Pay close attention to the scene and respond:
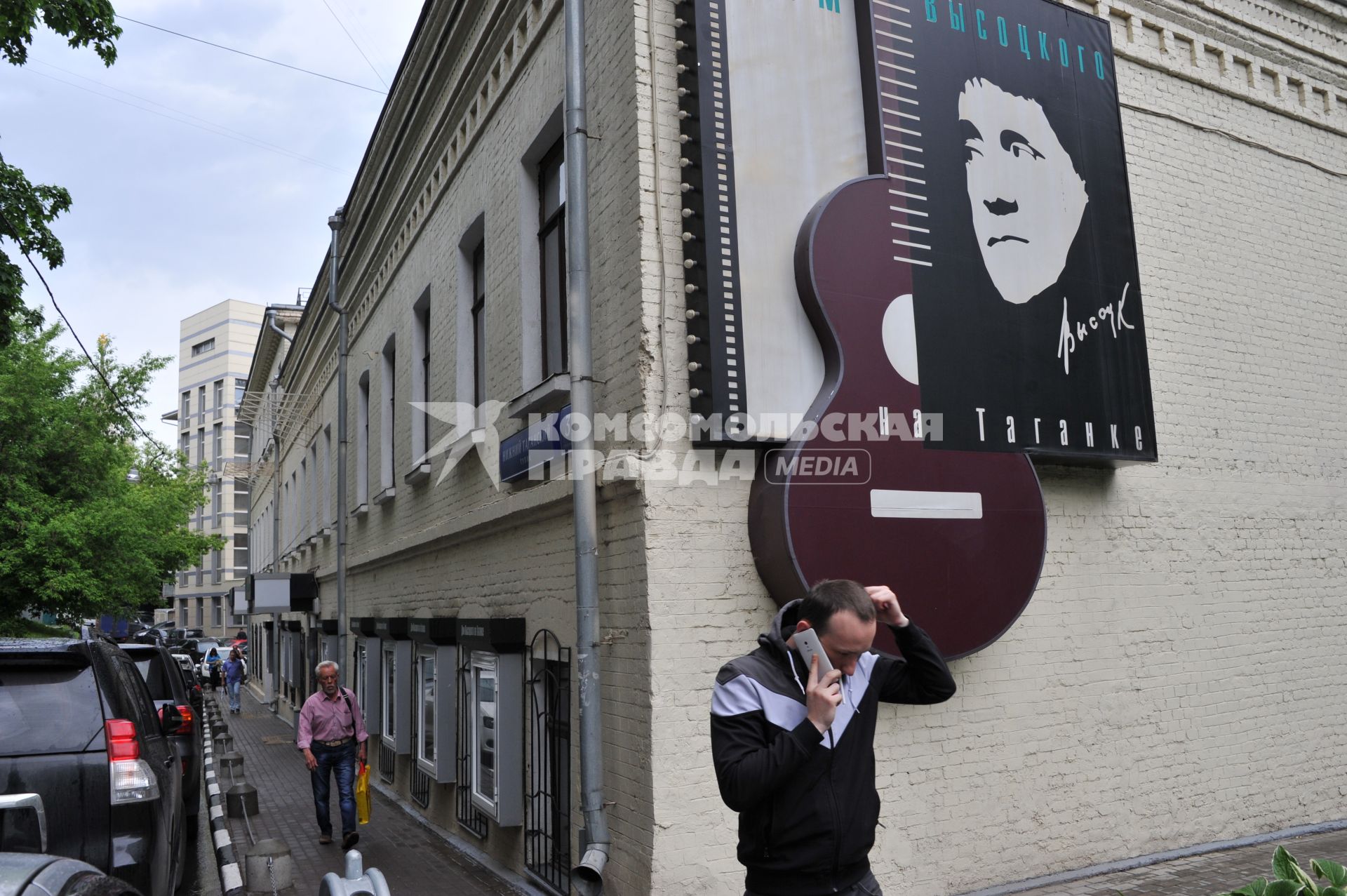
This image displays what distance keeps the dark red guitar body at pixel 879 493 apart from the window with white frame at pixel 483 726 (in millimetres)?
3485

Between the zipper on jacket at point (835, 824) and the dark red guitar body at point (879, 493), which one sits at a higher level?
the dark red guitar body at point (879, 493)

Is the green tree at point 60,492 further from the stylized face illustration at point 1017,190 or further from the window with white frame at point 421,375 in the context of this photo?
the stylized face illustration at point 1017,190

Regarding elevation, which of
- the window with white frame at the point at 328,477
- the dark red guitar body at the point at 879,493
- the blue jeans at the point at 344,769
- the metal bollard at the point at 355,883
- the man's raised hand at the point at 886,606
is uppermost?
the window with white frame at the point at 328,477

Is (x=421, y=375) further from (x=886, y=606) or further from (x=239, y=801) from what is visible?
(x=886, y=606)

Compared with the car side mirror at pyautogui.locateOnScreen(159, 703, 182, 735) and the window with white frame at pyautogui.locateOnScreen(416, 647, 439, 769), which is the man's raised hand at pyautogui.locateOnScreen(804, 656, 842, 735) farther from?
the window with white frame at pyautogui.locateOnScreen(416, 647, 439, 769)

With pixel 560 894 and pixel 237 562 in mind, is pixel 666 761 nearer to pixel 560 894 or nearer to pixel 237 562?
pixel 560 894

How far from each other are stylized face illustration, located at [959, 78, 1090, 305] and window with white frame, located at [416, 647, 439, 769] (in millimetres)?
6634

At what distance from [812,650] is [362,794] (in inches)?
307

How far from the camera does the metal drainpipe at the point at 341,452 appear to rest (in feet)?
51.5

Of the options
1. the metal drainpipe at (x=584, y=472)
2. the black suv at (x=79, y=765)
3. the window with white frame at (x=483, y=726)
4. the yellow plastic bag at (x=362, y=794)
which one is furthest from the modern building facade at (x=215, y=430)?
the black suv at (x=79, y=765)

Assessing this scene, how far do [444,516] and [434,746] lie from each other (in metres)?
2.25

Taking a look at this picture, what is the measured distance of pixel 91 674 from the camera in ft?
16.6

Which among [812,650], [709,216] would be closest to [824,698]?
[812,650]

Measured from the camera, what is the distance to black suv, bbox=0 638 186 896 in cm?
462
